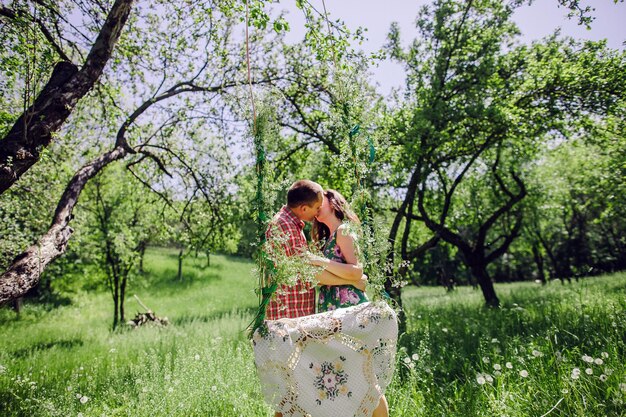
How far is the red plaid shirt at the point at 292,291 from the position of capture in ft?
9.00

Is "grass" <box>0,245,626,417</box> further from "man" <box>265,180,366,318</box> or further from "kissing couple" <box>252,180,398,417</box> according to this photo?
"man" <box>265,180,366,318</box>

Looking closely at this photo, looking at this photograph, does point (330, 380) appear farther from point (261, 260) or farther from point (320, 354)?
point (261, 260)

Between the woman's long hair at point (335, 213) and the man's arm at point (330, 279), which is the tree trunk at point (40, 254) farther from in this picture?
the man's arm at point (330, 279)

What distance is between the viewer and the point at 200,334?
8883 mm

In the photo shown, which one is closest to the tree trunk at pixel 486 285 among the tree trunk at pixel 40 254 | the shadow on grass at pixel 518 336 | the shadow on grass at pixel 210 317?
the shadow on grass at pixel 518 336

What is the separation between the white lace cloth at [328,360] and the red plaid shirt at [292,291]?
34cm

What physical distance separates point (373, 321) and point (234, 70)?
6.78m

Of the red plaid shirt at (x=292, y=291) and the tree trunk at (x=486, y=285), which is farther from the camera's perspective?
the tree trunk at (x=486, y=285)

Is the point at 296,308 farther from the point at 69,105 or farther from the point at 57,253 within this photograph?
the point at 69,105

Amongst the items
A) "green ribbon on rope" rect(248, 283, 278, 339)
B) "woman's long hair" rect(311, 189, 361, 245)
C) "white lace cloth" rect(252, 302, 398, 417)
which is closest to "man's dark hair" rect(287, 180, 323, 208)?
"woman's long hair" rect(311, 189, 361, 245)

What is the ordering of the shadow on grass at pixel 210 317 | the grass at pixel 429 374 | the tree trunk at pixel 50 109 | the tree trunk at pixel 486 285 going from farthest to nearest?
the shadow on grass at pixel 210 317 < the tree trunk at pixel 486 285 < the tree trunk at pixel 50 109 < the grass at pixel 429 374

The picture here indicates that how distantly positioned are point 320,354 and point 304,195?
122 centimetres

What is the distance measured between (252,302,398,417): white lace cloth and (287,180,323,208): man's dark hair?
35.1 inches

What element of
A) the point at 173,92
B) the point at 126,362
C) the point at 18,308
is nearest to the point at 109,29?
the point at 173,92
